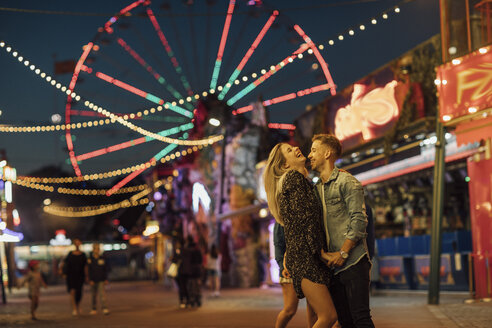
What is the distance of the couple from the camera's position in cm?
559

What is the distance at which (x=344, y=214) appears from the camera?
5719 millimetres

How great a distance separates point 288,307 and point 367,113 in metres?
12.4

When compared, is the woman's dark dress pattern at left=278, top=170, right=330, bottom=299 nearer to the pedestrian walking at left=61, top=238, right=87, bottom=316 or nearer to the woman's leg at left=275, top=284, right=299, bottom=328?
the woman's leg at left=275, top=284, right=299, bottom=328

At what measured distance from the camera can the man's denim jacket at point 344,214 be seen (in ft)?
18.1

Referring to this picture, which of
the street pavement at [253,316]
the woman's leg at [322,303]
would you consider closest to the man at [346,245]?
the woman's leg at [322,303]

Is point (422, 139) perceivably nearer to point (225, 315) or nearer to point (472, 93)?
point (472, 93)

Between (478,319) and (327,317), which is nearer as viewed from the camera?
(327,317)

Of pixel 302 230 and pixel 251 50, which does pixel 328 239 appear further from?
pixel 251 50

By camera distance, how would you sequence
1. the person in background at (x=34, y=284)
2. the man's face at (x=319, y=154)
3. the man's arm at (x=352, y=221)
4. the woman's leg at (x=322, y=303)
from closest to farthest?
the man's arm at (x=352, y=221) → the woman's leg at (x=322, y=303) → the man's face at (x=319, y=154) → the person in background at (x=34, y=284)

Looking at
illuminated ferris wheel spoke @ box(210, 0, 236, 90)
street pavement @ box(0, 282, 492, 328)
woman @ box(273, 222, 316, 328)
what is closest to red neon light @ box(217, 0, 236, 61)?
illuminated ferris wheel spoke @ box(210, 0, 236, 90)

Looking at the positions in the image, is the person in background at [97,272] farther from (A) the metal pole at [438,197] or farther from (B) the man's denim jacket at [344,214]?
(B) the man's denim jacket at [344,214]

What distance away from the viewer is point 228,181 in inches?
1296

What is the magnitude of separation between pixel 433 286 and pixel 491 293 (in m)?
1.04

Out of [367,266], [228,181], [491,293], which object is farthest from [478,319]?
[228,181]
